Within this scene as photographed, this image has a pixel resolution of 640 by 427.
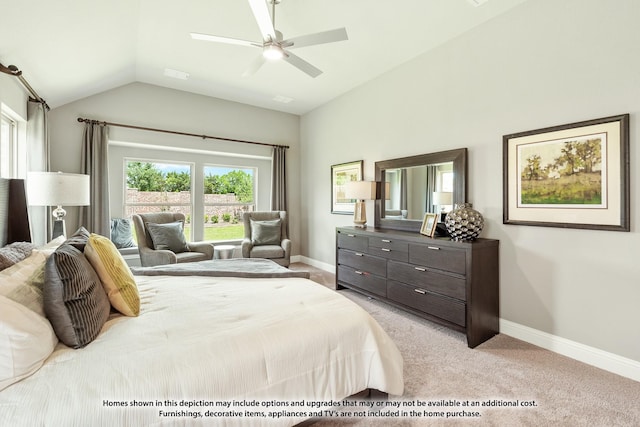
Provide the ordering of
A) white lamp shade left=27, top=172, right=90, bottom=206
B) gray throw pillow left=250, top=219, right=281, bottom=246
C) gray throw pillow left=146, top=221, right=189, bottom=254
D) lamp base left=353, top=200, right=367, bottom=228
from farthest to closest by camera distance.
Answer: gray throw pillow left=250, top=219, right=281, bottom=246
lamp base left=353, top=200, right=367, bottom=228
gray throw pillow left=146, top=221, right=189, bottom=254
white lamp shade left=27, top=172, right=90, bottom=206

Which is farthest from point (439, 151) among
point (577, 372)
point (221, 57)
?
point (221, 57)

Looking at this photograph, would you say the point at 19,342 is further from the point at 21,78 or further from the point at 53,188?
the point at 21,78

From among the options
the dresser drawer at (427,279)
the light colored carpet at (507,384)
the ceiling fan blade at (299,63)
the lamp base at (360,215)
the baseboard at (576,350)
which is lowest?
the light colored carpet at (507,384)

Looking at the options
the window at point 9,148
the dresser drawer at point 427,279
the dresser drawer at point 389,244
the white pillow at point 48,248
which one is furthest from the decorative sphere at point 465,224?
the window at point 9,148

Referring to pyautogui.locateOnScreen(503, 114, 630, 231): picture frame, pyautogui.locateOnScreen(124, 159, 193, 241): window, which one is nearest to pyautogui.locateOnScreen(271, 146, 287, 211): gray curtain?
pyautogui.locateOnScreen(124, 159, 193, 241): window

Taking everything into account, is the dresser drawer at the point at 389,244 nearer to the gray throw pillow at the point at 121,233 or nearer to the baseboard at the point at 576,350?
the baseboard at the point at 576,350

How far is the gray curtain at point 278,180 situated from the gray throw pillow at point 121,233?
239 centimetres

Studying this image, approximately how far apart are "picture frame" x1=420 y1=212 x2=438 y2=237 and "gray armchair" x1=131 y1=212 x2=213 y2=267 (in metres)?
2.91

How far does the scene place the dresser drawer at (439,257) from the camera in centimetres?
259

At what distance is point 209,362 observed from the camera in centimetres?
121

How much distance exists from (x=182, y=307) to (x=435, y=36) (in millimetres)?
3513

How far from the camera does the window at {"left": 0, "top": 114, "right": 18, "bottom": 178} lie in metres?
2.86

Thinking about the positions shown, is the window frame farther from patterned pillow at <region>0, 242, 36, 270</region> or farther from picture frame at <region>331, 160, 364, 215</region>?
picture frame at <region>331, 160, 364, 215</region>

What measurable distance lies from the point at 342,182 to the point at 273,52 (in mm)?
2678
